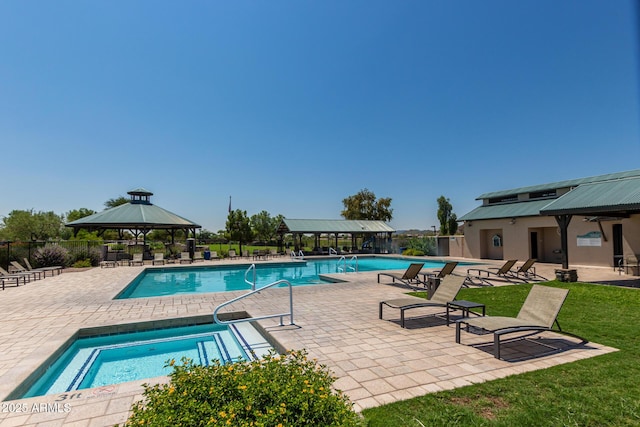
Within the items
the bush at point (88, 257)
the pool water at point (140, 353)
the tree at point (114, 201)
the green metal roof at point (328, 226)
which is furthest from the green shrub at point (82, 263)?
the tree at point (114, 201)

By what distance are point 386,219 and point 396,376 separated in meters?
41.1

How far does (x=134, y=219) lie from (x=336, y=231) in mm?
14260

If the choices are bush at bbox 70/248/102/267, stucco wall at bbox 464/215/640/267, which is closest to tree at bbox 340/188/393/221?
stucco wall at bbox 464/215/640/267

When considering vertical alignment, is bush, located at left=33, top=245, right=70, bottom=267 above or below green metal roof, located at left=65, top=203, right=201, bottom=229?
below

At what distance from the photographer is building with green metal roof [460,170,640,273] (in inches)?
418

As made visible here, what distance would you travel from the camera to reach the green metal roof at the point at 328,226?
2447cm

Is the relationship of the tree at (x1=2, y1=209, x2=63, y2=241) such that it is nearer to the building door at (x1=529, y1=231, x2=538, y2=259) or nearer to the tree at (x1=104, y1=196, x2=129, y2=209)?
the tree at (x1=104, y1=196, x2=129, y2=209)

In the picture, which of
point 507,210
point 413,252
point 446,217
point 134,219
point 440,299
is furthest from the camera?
point 446,217

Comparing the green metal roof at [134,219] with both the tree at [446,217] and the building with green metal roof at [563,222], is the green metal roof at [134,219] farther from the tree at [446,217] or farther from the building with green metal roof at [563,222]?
the tree at [446,217]

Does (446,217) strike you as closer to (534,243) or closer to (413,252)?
(413,252)

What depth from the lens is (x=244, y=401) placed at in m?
1.77

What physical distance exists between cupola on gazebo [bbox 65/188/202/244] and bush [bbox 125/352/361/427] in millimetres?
20708

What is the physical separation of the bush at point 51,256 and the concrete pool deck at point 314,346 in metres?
7.92

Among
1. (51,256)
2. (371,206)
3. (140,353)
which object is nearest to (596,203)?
(140,353)
